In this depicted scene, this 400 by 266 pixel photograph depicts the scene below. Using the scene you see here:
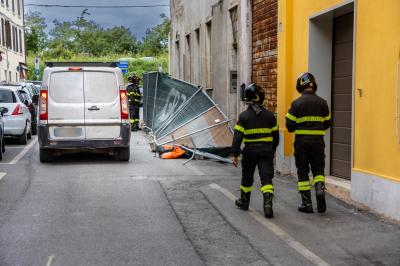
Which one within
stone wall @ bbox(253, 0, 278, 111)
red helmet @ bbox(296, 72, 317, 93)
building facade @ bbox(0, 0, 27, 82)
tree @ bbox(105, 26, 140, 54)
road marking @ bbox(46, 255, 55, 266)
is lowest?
road marking @ bbox(46, 255, 55, 266)

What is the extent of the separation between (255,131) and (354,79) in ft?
5.89

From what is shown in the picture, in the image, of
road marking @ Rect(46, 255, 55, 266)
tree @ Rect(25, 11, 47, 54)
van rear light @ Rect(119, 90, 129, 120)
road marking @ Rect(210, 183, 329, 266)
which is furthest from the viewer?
tree @ Rect(25, 11, 47, 54)

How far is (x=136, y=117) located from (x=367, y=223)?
50.8 ft

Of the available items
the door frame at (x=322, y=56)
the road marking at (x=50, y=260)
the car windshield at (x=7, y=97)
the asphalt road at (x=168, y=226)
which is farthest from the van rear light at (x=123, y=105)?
the road marking at (x=50, y=260)

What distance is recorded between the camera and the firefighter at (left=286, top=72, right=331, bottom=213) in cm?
764

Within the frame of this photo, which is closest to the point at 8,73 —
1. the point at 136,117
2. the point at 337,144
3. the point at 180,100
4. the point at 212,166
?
the point at 136,117

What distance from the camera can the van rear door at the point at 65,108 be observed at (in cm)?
1220

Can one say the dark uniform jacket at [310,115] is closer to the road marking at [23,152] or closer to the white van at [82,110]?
the white van at [82,110]

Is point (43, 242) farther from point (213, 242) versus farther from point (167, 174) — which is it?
point (167, 174)

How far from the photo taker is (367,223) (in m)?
7.14

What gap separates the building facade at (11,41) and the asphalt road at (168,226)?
107ft

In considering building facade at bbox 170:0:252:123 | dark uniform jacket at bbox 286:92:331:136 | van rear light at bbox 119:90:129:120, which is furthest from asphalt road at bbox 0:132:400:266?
building facade at bbox 170:0:252:123

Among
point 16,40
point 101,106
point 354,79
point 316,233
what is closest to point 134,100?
point 101,106

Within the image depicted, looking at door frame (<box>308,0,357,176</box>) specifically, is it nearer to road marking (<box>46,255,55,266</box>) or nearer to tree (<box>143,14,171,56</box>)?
→ road marking (<box>46,255,55,266</box>)
